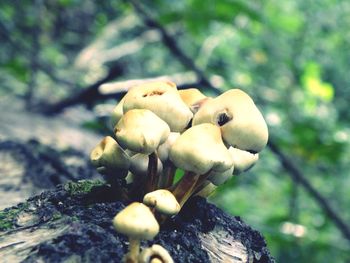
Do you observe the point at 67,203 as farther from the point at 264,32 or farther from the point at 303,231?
the point at 264,32

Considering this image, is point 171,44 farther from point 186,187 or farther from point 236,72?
point 236,72

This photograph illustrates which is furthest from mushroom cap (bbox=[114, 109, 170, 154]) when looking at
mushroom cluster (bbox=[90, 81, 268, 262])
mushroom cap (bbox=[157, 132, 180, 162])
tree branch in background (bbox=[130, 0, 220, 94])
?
tree branch in background (bbox=[130, 0, 220, 94])

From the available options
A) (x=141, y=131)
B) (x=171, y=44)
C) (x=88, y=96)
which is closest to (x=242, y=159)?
(x=141, y=131)

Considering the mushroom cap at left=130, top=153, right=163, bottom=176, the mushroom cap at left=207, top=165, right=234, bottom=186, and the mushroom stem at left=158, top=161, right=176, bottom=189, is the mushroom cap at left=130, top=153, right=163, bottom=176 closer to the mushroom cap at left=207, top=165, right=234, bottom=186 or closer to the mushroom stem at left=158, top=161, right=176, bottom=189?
the mushroom stem at left=158, top=161, right=176, bottom=189

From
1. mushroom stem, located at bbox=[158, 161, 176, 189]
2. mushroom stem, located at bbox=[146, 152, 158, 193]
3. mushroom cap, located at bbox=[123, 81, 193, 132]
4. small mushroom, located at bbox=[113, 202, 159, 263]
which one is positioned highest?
mushroom cap, located at bbox=[123, 81, 193, 132]

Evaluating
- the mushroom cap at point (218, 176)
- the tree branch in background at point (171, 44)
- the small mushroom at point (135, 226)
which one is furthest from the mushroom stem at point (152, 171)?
the tree branch in background at point (171, 44)

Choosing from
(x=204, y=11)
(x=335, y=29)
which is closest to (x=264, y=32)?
(x=335, y=29)

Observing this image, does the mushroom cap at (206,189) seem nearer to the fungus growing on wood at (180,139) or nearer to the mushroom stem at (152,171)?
the fungus growing on wood at (180,139)

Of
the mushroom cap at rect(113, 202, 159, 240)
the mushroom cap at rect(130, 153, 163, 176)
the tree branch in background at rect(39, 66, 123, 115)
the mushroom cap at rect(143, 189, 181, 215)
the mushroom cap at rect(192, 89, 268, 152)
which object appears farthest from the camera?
the tree branch in background at rect(39, 66, 123, 115)

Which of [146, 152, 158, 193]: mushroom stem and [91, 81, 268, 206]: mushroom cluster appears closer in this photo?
[91, 81, 268, 206]: mushroom cluster
